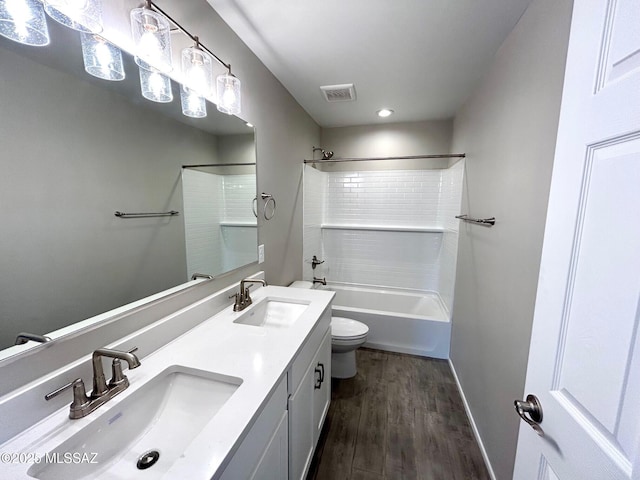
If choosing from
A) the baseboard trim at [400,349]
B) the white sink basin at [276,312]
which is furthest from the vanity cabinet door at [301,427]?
the baseboard trim at [400,349]

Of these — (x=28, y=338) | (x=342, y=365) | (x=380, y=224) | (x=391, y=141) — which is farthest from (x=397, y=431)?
(x=391, y=141)

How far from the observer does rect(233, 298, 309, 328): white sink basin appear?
1.56 meters

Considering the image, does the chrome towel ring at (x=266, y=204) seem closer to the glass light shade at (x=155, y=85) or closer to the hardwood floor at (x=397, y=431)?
the glass light shade at (x=155, y=85)

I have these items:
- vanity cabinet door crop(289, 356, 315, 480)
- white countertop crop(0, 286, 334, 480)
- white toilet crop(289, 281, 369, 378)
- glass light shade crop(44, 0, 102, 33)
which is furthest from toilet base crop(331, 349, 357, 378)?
glass light shade crop(44, 0, 102, 33)

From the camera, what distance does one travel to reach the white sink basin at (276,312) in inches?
61.4

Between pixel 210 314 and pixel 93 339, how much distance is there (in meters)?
0.55

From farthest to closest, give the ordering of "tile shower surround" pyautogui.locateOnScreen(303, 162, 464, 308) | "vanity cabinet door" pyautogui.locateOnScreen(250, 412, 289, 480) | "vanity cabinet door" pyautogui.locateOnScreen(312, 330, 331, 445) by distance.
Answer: "tile shower surround" pyautogui.locateOnScreen(303, 162, 464, 308)
"vanity cabinet door" pyautogui.locateOnScreen(312, 330, 331, 445)
"vanity cabinet door" pyautogui.locateOnScreen(250, 412, 289, 480)

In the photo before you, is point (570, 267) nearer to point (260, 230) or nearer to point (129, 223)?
point (129, 223)

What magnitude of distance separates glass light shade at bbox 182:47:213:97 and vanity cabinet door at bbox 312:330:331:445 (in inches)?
59.3

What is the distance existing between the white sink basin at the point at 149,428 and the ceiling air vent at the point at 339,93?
222cm

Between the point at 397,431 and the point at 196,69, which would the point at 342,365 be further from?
the point at 196,69

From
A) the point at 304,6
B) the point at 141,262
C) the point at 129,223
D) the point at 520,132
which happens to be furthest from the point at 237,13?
the point at 520,132

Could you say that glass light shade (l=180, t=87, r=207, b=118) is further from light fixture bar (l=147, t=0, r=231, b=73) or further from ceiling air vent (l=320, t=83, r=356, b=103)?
ceiling air vent (l=320, t=83, r=356, b=103)

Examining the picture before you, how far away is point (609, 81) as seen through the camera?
502 mm
